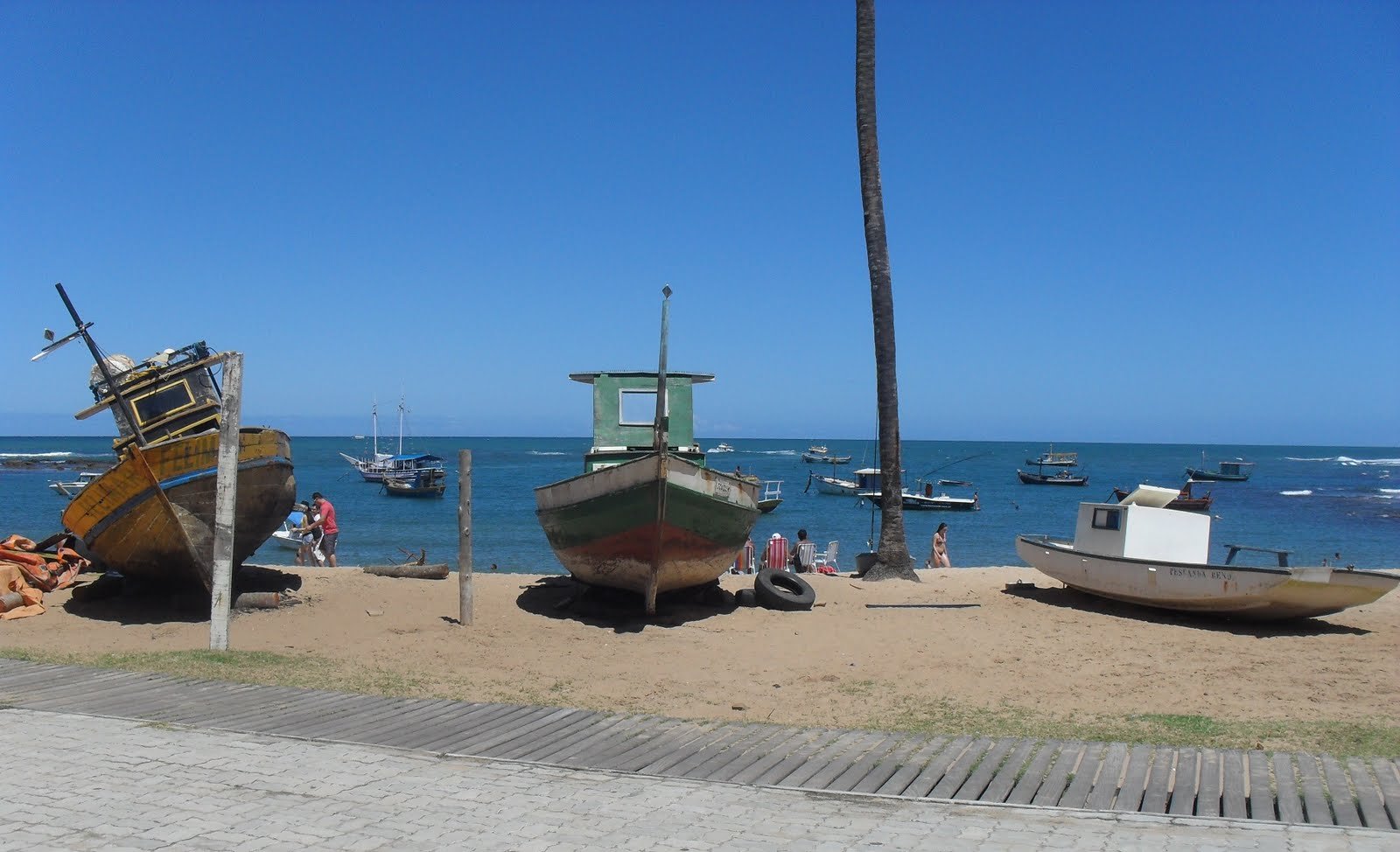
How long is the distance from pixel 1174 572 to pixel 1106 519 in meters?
1.47

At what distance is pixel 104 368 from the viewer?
13523 mm

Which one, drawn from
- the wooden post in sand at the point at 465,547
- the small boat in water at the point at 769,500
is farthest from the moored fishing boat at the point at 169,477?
the small boat in water at the point at 769,500

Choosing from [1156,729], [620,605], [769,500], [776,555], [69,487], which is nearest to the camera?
[1156,729]

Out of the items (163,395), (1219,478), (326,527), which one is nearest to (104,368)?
(163,395)

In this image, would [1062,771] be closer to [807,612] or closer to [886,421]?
[807,612]

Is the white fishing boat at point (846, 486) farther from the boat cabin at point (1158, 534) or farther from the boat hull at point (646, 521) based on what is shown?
the boat hull at point (646, 521)

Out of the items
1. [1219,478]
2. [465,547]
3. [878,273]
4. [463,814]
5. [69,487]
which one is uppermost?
[878,273]

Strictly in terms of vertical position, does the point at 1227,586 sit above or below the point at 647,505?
below

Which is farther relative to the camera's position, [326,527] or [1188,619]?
[326,527]

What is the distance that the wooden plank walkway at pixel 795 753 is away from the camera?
19.5 feet

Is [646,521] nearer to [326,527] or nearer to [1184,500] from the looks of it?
[326,527]

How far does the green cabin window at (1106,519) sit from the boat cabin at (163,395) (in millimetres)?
11869

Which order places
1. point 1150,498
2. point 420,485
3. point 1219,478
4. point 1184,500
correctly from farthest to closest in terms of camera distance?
point 1219,478 → point 420,485 → point 1184,500 → point 1150,498

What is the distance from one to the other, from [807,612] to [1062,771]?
291 inches
